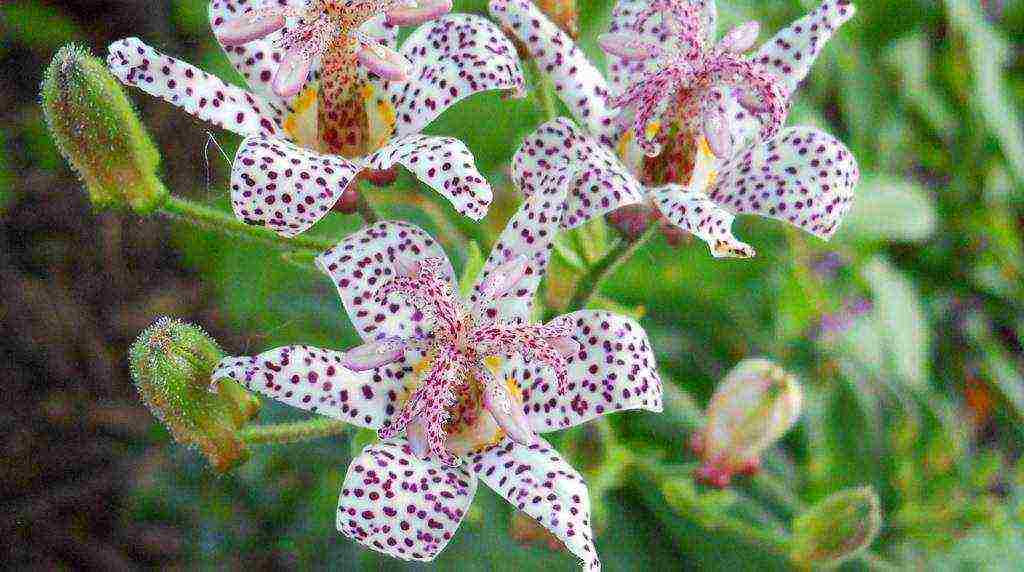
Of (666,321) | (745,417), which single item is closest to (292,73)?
(745,417)

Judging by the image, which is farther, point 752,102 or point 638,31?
point 638,31

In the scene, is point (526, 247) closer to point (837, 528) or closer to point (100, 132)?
point (100, 132)

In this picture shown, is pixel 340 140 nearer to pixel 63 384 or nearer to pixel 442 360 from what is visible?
pixel 442 360

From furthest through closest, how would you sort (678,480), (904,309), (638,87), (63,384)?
1. (63,384)
2. (904,309)
3. (678,480)
4. (638,87)

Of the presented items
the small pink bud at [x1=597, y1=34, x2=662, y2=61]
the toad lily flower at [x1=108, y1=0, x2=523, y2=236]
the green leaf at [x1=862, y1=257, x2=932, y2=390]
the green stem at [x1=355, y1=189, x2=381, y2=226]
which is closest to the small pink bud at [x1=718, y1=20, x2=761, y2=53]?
the small pink bud at [x1=597, y1=34, x2=662, y2=61]

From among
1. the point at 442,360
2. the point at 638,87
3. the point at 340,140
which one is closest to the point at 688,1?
the point at 638,87

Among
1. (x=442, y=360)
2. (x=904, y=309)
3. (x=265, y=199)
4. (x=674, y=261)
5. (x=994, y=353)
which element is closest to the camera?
(x=265, y=199)
